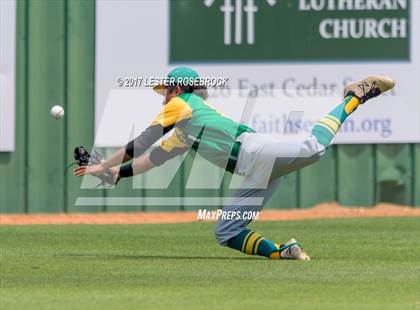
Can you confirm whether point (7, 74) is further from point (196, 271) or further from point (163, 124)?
point (196, 271)

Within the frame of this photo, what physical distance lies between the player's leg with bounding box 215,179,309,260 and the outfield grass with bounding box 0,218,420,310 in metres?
0.13

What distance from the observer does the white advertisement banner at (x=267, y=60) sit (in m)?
17.8

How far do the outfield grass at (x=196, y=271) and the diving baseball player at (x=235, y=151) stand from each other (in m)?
0.26

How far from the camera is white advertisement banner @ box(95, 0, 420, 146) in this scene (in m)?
17.8

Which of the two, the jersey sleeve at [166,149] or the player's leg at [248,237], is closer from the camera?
the player's leg at [248,237]

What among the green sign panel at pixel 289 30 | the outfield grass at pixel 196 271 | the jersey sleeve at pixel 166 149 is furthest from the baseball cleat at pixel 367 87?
the green sign panel at pixel 289 30

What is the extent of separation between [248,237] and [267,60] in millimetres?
6938

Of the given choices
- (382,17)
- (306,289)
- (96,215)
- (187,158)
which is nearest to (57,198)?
(96,215)

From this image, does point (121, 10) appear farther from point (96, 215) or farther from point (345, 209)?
point (345, 209)

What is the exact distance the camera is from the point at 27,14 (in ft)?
58.5

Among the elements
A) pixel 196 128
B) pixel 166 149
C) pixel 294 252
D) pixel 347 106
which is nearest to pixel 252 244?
pixel 294 252

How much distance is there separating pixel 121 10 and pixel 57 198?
2.85m

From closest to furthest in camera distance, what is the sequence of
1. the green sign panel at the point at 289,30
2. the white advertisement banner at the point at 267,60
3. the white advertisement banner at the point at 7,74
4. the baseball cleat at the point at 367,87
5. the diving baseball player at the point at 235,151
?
the diving baseball player at the point at 235,151 → the baseball cleat at the point at 367,87 → the white advertisement banner at the point at 7,74 → the white advertisement banner at the point at 267,60 → the green sign panel at the point at 289,30

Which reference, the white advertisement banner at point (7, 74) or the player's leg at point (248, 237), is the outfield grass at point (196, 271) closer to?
the player's leg at point (248, 237)
